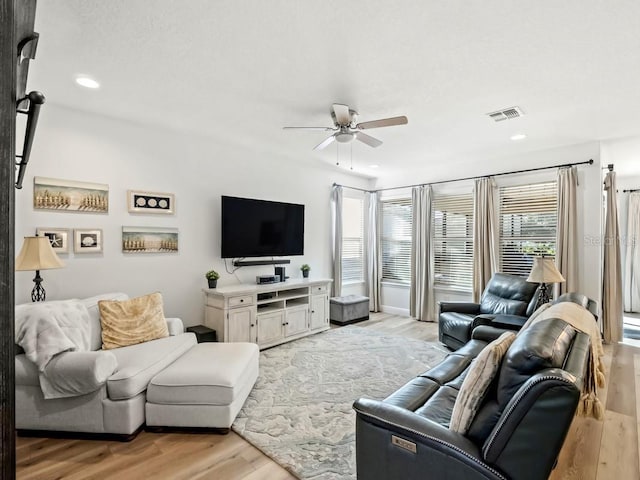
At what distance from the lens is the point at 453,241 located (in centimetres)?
576

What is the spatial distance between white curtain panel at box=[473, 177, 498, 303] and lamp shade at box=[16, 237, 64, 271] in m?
5.21

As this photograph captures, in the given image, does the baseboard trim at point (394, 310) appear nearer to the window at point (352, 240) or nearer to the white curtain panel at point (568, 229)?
the window at point (352, 240)

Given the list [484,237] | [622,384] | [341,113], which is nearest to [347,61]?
[341,113]

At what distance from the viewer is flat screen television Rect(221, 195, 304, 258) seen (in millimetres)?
4426

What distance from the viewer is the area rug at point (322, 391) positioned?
2.22m

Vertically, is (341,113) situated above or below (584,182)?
above

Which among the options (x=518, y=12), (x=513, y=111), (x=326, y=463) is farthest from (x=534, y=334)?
(x=513, y=111)

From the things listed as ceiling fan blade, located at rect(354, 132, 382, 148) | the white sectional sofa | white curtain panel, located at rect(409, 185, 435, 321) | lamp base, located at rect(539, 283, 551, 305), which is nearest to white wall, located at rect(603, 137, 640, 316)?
lamp base, located at rect(539, 283, 551, 305)

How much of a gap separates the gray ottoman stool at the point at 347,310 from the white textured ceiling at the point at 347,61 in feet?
9.43

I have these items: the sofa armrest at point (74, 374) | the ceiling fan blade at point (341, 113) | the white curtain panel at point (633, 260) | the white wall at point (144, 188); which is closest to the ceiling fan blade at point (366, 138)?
the ceiling fan blade at point (341, 113)

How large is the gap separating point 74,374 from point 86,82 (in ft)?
7.67

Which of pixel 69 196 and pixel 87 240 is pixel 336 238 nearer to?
pixel 87 240

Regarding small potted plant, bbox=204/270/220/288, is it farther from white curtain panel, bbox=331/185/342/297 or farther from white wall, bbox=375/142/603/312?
white wall, bbox=375/142/603/312

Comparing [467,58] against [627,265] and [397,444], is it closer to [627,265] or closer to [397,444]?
[397,444]
